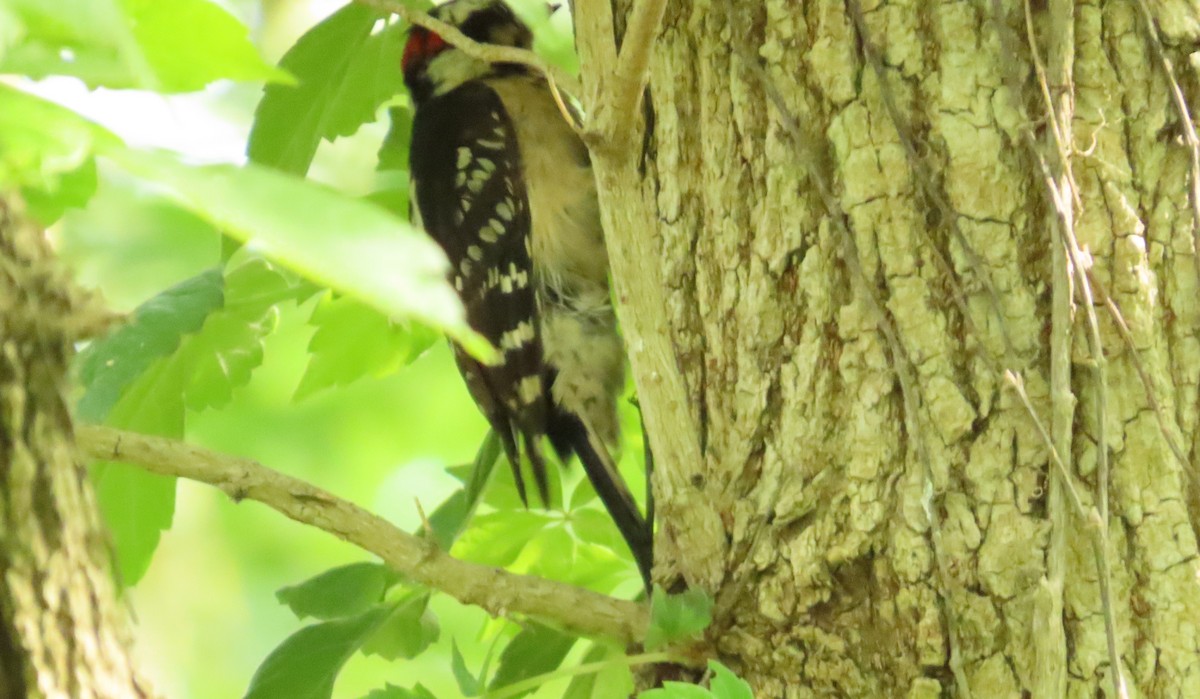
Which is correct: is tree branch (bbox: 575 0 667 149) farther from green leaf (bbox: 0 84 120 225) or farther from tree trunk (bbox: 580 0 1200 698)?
green leaf (bbox: 0 84 120 225)

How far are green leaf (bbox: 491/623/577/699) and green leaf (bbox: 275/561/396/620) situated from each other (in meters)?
0.21

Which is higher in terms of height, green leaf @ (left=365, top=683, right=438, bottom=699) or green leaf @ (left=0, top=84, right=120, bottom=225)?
green leaf @ (left=0, top=84, right=120, bottom=225)

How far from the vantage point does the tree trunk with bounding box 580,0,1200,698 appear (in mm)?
1181

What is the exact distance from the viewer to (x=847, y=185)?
1307 mm

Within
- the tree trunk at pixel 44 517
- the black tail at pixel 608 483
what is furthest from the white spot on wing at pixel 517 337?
the tree trunk at pixel 44 517

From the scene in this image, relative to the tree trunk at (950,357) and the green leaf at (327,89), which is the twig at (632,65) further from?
the green leaf at (327,89)

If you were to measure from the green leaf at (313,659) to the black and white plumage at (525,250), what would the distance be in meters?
0.76

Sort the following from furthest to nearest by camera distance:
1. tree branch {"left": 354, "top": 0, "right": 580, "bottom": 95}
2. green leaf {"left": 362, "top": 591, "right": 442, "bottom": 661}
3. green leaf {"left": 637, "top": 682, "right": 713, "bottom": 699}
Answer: green leaf {"left": 362, "top": 591, "right": 442, "bottom": 661} → tree branch {"left": 354, "top": 0, "right": 580, "bottom": 95} → green leaf {"left": 637, "top": 682, "right": 713, "bottom": 699}

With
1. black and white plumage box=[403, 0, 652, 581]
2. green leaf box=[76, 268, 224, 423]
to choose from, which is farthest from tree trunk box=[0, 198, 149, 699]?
black and white plumage box=[403, 0, 652, 581]

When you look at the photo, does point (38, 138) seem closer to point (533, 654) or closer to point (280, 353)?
point (533, 654)

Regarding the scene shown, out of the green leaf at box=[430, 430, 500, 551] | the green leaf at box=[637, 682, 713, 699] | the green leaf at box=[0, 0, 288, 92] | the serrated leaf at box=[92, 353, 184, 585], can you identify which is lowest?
the green leaf at box=[637, 682, 713, 699]

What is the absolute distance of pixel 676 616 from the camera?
4.20ft

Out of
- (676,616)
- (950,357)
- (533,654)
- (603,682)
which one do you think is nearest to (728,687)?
(676,616)

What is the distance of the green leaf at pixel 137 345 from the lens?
59.8 inches
